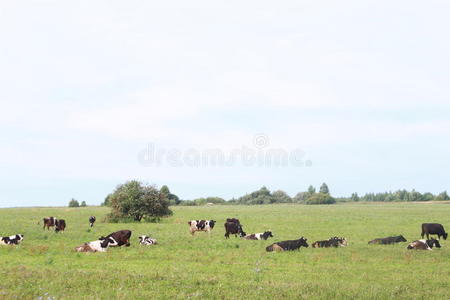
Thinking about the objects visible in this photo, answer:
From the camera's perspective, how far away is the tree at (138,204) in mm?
48938

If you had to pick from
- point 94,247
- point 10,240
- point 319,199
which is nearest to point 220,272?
point 94,247

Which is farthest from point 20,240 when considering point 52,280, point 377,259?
point 377,259

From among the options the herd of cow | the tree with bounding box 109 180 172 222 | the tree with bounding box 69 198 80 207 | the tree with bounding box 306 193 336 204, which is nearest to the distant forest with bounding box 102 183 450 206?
the tree with bounding box 306 193 336 204

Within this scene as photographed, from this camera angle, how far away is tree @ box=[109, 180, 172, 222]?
4894 cm

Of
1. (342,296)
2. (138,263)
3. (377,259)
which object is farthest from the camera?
(377,259)

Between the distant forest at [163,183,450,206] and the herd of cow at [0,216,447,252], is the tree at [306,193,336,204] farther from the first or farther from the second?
the herd of cow at [0,216,447,252]

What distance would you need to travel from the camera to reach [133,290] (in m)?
13.0

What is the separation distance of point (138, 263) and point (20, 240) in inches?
408

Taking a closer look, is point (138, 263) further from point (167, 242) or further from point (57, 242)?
point (57, 242)

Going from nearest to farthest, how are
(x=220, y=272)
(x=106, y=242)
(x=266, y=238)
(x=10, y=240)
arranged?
(x=220, y=272) < (x=106, y=242) < (x=10, y=240) < (x=266, y=238)

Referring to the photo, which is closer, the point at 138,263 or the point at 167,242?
the point at 138,263

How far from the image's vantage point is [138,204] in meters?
49.0

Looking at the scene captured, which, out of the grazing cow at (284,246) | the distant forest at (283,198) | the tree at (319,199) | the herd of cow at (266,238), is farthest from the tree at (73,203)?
the grazing cow at (284,246)

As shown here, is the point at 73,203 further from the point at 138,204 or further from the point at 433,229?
the point at 433,229
